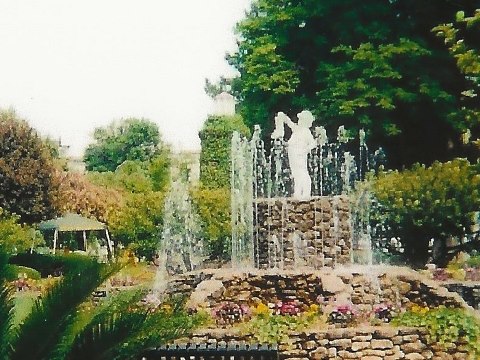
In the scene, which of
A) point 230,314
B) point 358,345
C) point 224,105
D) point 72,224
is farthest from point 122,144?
point 358,345

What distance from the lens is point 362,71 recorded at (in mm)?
11133

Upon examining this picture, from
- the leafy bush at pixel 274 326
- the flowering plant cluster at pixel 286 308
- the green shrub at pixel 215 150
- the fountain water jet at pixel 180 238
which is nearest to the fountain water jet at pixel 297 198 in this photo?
the green shrub at pixel 215 150

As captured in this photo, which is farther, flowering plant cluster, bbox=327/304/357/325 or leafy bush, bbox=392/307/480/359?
flowering plant cluster, bbox=327/304/357/325

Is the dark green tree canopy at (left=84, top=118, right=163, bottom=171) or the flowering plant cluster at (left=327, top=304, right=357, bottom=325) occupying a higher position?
the dark green tree canopy at (left=84, top=118, right=163, bottom=171)

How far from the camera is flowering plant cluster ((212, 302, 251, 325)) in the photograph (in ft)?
21.9

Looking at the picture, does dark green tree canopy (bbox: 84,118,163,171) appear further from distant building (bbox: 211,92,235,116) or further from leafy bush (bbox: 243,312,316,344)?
leafy bush (bbox: 243,312,316,344)

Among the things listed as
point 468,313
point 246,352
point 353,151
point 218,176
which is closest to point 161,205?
point 218,176

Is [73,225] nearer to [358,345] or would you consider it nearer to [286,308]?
[286,308]

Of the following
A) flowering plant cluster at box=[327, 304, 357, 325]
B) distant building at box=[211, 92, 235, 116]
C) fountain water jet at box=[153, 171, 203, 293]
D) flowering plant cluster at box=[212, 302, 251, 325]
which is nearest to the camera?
flowering plant cluster at box=[327, 304, 357, 325]

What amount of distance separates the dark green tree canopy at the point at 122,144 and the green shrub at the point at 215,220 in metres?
1.36

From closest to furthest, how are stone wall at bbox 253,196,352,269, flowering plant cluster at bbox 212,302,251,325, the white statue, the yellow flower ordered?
the yellow flower < flowering plant cluster at bbox 212,302,251,325 < stone wall at bbox 253,196,352,269 < the white statue

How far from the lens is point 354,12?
11.7 m

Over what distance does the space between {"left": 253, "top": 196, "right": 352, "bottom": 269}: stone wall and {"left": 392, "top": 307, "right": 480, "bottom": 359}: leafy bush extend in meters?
1.91

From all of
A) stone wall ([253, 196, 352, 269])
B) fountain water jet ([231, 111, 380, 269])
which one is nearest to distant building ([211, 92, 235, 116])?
fountain water jet ([231, 111, 380, 269])
